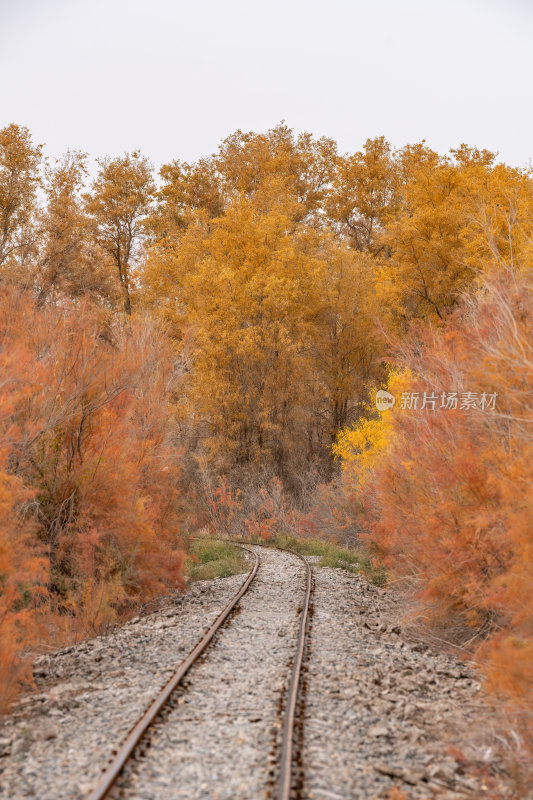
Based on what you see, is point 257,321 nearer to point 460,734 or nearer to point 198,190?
point 198,190

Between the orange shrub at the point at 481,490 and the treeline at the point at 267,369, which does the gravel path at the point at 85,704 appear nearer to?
the treeline at the point at 267,369

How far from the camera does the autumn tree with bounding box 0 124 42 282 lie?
29.2 meters

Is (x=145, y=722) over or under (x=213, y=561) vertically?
over

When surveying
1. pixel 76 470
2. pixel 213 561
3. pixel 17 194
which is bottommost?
pixel 213 561

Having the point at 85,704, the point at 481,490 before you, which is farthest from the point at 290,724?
the point at 481,490

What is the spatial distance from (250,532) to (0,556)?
62.8 feet

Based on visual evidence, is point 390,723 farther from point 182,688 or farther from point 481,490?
point 481,490

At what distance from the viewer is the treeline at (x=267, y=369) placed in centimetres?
963

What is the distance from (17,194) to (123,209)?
10690 millimetres

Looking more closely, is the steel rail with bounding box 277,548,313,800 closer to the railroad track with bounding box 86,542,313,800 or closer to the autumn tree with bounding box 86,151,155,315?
the railroad track with bounding box 86,542,313,800

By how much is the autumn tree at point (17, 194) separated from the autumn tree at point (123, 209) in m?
8.94

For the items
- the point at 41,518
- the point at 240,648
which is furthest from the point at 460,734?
the point at 41,518

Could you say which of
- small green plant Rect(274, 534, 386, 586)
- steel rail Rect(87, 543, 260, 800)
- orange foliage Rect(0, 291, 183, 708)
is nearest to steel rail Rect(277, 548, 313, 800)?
steel rail Rect(87, 543, 260, 800)

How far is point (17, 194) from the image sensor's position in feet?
96.4
